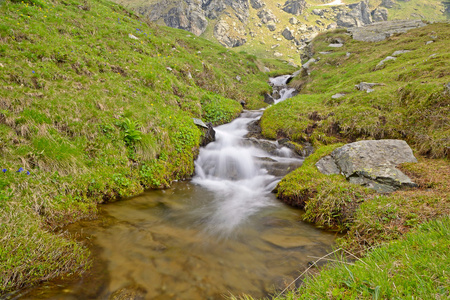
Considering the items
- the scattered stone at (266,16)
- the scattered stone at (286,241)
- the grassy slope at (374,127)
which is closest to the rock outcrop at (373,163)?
the grassy slope at (374,127)

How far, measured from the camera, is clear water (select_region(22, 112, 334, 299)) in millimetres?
3398

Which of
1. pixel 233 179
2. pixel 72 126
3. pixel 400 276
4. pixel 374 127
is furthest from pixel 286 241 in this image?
pixel 374 127

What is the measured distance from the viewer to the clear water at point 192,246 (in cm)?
340

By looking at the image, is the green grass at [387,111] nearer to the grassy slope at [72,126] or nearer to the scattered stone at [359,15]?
the grassy slope at [72,126]

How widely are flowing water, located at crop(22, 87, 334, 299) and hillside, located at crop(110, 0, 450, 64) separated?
5687 inches

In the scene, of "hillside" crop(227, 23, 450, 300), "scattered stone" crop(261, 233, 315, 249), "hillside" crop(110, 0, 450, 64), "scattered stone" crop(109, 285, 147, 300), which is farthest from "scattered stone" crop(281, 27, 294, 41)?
"scattered stone" crop(109, 285, 147, 300)

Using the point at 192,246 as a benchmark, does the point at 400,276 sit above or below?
above

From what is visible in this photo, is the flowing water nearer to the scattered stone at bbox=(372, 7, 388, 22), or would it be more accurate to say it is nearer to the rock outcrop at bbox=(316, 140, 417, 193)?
the rock outcrop at bbox=(316, 140, 417, 193)

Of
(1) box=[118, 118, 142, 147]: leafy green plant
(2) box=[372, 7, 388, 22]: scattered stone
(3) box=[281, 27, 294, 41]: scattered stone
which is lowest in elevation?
(1) box=[118, 118, 142, 147]: leafy green plant

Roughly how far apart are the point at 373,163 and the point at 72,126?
32.8 feet

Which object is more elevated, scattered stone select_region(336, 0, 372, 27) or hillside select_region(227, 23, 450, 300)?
scattered stone select_region(336, 0, 372, 27)

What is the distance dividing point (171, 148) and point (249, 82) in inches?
743

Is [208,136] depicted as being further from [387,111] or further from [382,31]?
[382,31]

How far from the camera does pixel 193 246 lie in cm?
470
